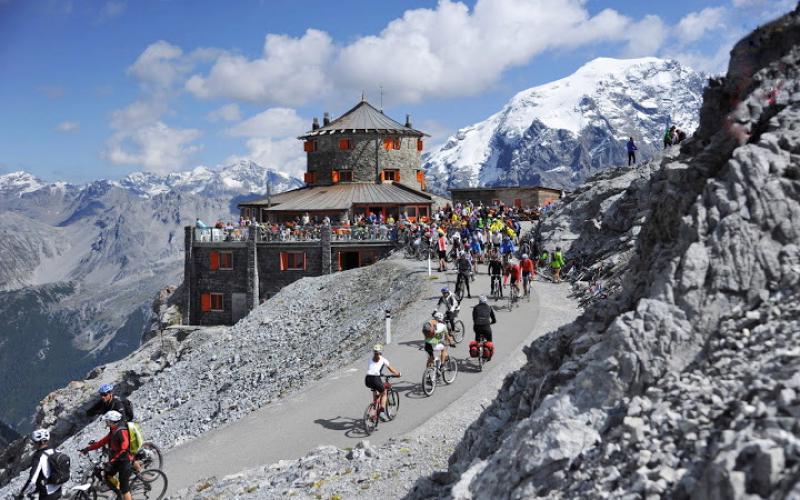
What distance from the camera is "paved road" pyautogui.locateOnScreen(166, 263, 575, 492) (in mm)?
15281

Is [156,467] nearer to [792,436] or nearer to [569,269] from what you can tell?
[792,436]

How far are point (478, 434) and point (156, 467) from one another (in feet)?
25.3

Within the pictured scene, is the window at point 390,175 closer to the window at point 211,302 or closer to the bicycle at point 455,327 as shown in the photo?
the window at point 211,302

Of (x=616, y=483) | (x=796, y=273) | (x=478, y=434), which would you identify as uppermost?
(x=796, y=273)

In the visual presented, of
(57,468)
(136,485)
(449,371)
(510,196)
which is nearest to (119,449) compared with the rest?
(57,468)

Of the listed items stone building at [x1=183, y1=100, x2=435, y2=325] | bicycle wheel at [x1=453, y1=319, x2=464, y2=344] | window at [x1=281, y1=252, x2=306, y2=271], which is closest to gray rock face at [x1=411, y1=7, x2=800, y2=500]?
bicycle wheel at [x1=453, y1=319, x2=464, y2=344]

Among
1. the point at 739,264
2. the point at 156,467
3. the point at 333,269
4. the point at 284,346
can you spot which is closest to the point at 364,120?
the point at 333,269

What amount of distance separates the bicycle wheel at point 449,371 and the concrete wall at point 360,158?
145 feet

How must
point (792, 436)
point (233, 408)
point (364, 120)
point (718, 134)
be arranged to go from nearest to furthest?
point (792, 436) < point (718, 134) < point (233, 408) < point (364, 120)

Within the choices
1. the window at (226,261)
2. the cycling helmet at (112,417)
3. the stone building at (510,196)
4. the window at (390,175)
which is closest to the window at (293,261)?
the window at (226,261)

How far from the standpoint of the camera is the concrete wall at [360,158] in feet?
203

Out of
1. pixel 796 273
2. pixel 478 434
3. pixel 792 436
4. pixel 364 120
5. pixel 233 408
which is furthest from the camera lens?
pixel 364 120

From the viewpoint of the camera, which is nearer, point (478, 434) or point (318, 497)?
point (478, 434)

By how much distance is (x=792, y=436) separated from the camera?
5738mm
